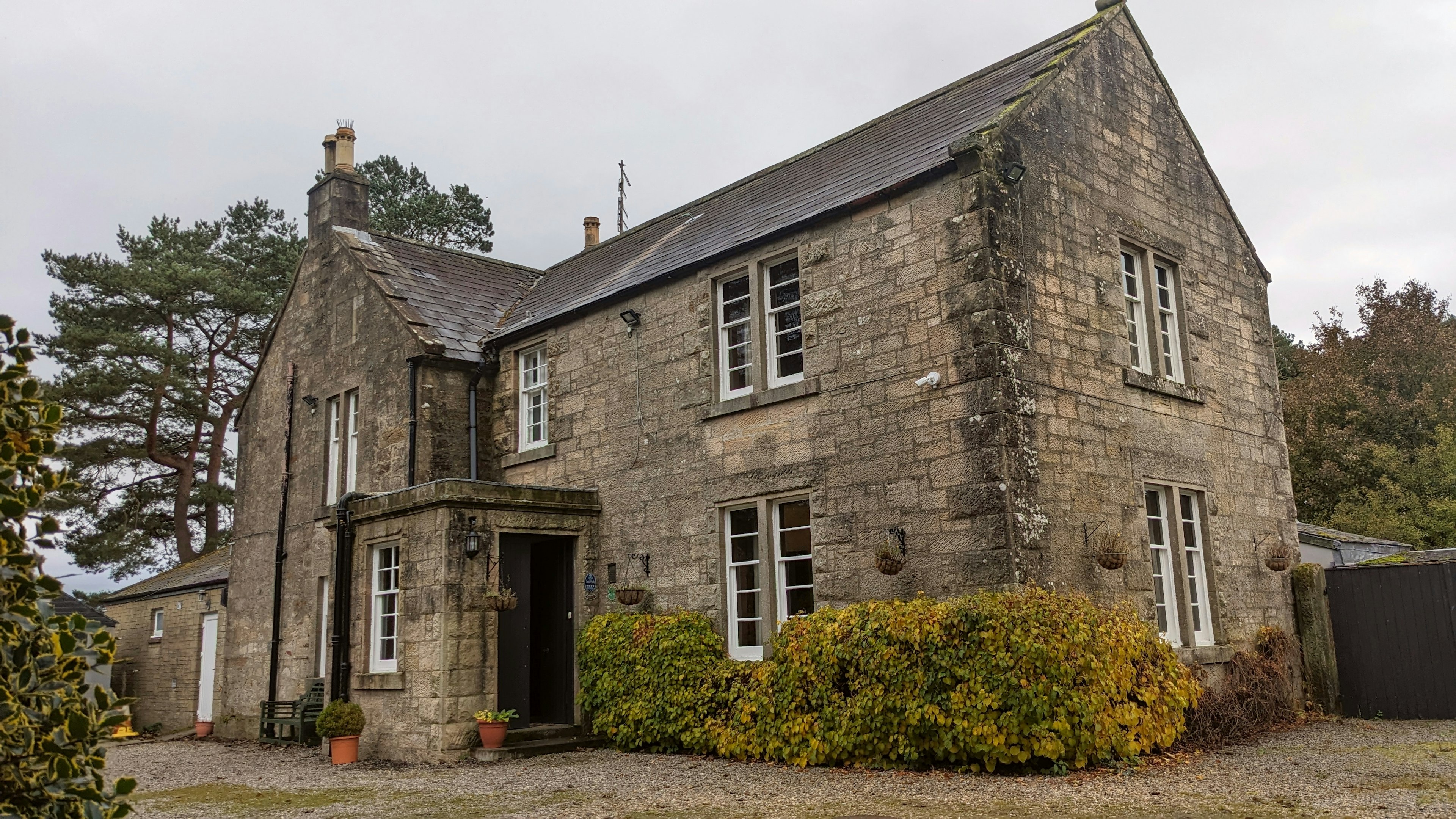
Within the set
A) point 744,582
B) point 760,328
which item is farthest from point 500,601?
point 760,328

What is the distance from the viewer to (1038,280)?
11.5m

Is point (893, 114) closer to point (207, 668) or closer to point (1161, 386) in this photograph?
point (1161, 386)

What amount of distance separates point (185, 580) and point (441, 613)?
1371 centimetres

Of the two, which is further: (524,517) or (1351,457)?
(1351,457)

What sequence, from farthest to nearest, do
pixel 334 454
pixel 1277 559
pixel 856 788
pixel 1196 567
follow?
pixel 334 454, pixel 1277 559, pixel 1196 567, pixel 856 788

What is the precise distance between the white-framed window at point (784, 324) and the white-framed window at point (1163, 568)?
4.44m

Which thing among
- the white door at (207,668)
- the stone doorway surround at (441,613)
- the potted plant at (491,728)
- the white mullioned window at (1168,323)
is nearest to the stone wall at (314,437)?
the stone doorway surround at (441,613)

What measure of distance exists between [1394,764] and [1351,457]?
22.6 m

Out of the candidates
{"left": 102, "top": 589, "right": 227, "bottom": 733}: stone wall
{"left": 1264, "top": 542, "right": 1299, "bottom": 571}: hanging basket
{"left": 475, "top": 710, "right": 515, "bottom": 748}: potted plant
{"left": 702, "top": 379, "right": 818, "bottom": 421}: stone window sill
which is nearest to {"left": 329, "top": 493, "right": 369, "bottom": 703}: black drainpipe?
{"left": 475, "top": 710, "right": 515, "bottom": 748}: potted plant

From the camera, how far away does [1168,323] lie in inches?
535

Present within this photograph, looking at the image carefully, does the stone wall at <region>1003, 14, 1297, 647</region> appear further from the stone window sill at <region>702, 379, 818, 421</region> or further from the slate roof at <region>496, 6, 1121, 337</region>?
the stone window sill at <region>702, 379, 818, 421</region>

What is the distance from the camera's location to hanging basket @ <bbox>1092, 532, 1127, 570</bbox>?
10.8 meters

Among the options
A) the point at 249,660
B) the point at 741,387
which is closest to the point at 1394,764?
the point at 741,387

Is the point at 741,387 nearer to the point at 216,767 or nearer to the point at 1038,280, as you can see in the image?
the point at 1038,280
